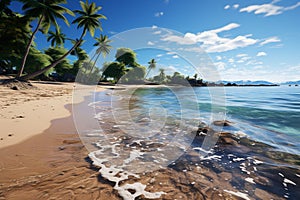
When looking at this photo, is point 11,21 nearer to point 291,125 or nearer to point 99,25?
point 99,25

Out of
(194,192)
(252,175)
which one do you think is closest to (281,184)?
(252,175)

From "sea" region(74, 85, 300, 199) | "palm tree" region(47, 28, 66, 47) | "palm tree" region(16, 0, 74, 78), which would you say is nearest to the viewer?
"sea" region(74, 85, 300, 199)

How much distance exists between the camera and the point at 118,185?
8.18 feet

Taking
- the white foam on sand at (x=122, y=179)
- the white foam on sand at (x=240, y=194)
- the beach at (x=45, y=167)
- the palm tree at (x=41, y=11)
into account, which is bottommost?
the white foam on sand at (x=240, y=194)

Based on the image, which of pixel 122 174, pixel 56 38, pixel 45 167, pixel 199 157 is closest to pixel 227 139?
pixel 199 157

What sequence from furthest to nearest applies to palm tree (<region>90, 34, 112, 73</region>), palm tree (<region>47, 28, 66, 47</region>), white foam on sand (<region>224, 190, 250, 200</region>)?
palm tree (<region>90, 34, 112, 73</region>) < palm tree (<region>47, 28, 66, 47</region>) < white foam on sand (<region>224, 190, 250, 200</region>)

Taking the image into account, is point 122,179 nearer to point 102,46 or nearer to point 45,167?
point 45,167

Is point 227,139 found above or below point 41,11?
below

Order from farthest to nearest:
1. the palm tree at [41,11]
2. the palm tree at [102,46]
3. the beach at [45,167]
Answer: the palm tree at [102,46], the palm tree at [41,11], the beach at [45,167]

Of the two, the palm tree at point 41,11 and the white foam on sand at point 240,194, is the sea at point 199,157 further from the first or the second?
the palm tree at point 41,11

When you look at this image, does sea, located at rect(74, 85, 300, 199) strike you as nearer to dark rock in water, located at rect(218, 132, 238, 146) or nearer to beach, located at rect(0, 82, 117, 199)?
dark rock in water, located at rect(218, 132, 238, 146)

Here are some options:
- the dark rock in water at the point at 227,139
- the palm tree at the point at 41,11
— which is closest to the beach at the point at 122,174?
the dark rock in water at the point at 227,139

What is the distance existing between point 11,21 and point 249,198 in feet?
81.9

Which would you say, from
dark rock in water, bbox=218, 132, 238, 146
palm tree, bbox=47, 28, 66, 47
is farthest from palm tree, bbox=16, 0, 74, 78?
dark rock in water, bbox=218, 132, 238, 146
